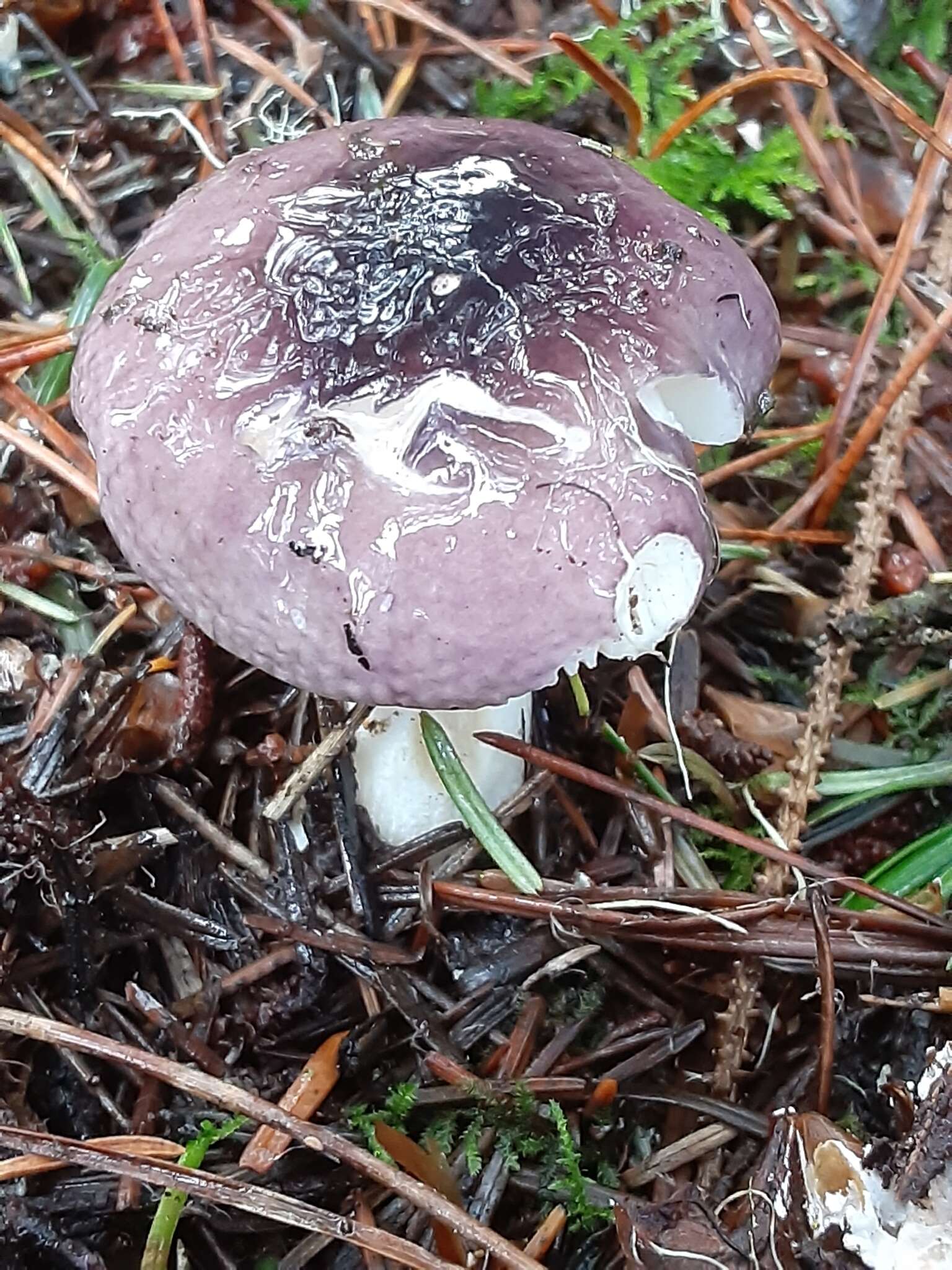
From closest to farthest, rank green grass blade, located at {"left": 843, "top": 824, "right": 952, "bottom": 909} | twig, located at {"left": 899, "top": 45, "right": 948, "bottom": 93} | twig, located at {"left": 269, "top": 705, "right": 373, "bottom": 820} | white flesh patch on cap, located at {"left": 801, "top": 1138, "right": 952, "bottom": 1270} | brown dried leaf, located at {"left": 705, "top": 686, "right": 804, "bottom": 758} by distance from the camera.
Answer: white flesh patch on cap, located at {"left": 801, "top": 1138, "right": 952, "bottom": 1270} < green grass blade, located at {"left": 843, "top": 824, "right": 952, "bottom": 909} < twig, located at {"left": 269, "top": 705, "right": 373, "bottom": 820} < brown dried leaf, located at {"left": 705, "top": 686, "right": 804, "bottom": 758} < twig, located at {"left": 899, "top": 45, "right": 948, "bottom": 93}

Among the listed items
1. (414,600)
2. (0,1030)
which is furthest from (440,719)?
(0,1030)

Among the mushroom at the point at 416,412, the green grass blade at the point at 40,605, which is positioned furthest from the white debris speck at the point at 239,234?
the green grass blade at the point at 40,605

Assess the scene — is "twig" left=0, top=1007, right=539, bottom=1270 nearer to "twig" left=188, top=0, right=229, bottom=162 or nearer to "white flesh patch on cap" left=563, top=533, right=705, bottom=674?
"white flesh patch on cap" left=563, top=533, right=705, bottom=674

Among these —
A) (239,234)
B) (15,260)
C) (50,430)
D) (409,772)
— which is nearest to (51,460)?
(50,430)

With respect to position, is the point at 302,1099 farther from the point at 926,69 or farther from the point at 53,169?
the point at 926,69

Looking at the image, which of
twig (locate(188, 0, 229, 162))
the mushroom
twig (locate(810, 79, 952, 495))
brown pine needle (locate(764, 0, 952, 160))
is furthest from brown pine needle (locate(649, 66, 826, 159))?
twig (locate(188, 0, 229, 162))

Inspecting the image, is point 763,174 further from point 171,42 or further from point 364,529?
point 364,529
